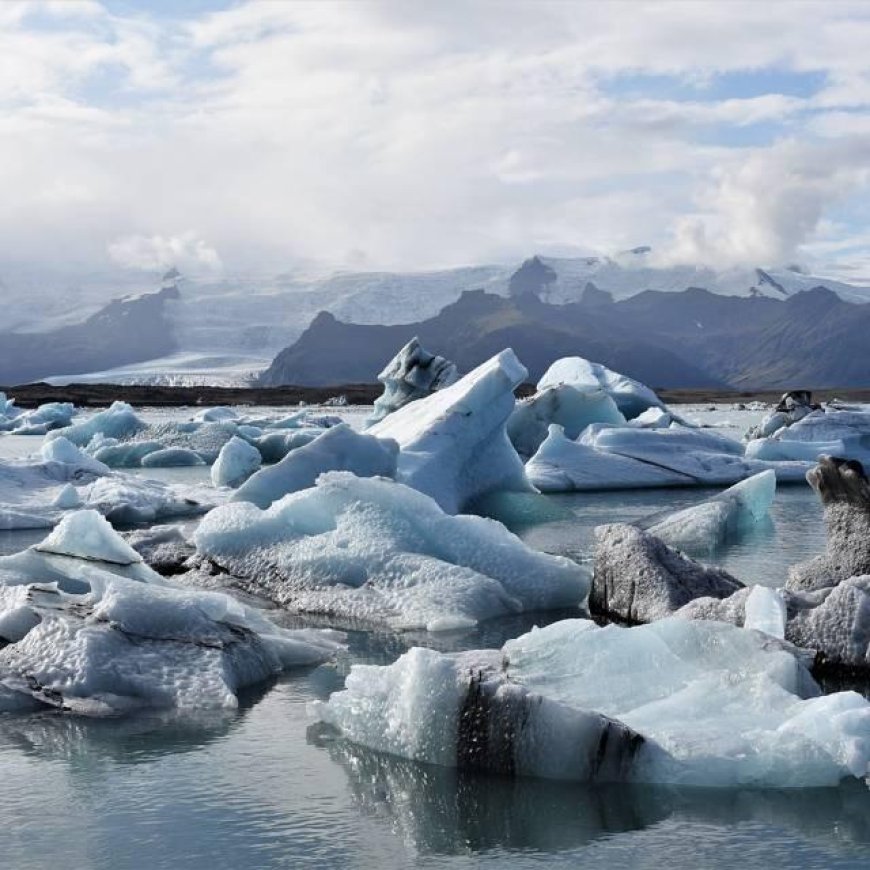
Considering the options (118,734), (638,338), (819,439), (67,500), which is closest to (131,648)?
(118,734)

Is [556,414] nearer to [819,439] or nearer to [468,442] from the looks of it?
[819,439]

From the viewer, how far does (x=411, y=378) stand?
19359mm

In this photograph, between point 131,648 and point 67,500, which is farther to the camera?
point 67,500

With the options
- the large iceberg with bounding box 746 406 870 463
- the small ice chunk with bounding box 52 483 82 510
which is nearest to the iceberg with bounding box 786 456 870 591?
the small ice chunk with bounding box 52 483 82 510

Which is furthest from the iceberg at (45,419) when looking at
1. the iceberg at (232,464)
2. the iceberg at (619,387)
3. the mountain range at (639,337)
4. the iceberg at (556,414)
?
the mountain range at (639,337)

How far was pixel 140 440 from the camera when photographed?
67.6ft

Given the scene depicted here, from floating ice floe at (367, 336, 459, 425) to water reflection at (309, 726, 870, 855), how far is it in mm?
15473

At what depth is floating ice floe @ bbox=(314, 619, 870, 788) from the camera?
385 cm

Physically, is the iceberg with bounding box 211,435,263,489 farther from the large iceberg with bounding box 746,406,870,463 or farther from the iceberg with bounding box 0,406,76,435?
the iceberg with bounding box 0,406,76,435

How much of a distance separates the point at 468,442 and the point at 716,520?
10.9 feet

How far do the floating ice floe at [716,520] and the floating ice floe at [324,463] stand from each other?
7.37 ft

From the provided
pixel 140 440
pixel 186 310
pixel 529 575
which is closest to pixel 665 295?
pixel 186 310

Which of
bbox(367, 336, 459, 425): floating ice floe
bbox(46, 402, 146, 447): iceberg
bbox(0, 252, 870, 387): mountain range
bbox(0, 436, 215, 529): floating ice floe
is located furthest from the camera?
bbox(0, 252, 870, 387): mountain range

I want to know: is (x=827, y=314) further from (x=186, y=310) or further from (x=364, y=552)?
(x=364, y=552)
